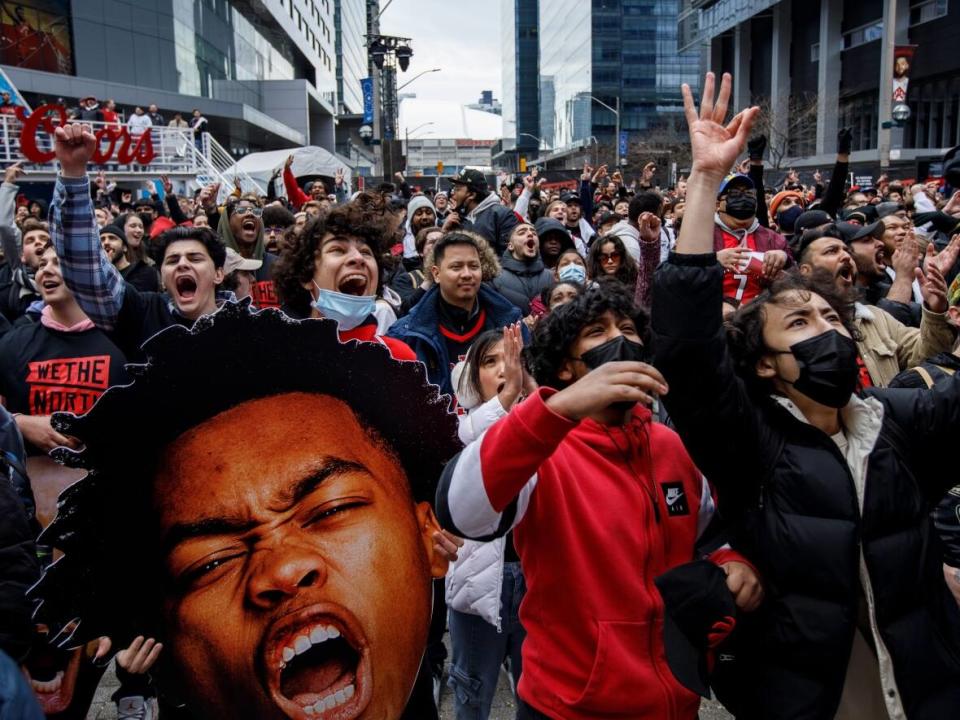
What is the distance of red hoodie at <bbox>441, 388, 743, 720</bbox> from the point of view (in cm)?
230

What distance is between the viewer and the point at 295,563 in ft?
7.47

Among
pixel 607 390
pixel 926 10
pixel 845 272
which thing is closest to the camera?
pixel 607 390

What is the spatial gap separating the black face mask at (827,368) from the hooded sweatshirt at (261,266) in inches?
168

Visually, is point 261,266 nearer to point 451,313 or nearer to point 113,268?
point 451,313

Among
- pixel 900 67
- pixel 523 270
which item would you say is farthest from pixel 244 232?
pixel 900 67

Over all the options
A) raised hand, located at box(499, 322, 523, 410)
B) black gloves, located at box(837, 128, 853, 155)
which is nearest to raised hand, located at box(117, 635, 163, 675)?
raised hand, located at box(499, 322, 523, 410)

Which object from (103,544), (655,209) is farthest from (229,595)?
(655,209)

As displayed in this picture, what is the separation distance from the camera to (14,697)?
4.78ft

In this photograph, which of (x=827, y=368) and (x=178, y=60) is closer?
(x=827, y=368)

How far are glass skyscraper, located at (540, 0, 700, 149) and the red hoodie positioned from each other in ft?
340

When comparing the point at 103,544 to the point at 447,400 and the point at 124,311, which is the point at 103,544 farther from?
the point at 124,311

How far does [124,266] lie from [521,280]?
11.7 feet

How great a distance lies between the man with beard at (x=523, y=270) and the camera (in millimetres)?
6492

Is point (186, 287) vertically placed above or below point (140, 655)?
above
